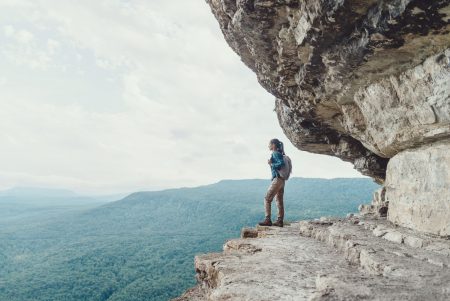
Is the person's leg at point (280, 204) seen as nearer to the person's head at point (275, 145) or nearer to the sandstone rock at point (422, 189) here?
the person's head at point (275, 145)

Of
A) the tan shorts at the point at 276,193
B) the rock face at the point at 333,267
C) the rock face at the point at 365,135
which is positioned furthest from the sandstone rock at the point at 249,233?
the rock face at the point at 333,267

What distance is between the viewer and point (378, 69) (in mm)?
11195

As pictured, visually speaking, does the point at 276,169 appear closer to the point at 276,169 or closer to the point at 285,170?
the point at 276,169

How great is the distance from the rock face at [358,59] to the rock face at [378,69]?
29 millimetres

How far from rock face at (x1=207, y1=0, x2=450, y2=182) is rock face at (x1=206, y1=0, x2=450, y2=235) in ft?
0.09

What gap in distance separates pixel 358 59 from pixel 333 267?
6.05m

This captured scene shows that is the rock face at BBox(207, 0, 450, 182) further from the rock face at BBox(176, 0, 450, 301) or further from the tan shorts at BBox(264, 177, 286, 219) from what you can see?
the tan shorts at BBox(264, 177, 286, 219)

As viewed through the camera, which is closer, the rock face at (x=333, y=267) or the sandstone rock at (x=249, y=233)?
the rock face at (x=333, y=267)

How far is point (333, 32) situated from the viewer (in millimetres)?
10719

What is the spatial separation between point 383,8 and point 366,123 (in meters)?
5.97

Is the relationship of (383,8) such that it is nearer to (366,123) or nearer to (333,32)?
(333,32)

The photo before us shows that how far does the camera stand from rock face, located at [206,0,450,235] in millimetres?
9289

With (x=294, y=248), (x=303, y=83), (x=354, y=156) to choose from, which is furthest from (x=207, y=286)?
(x=354, y=156)

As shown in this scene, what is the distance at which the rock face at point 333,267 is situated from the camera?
A: 6684 millimetres
